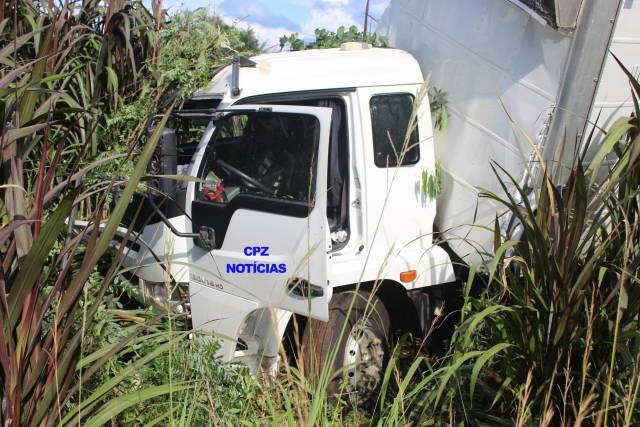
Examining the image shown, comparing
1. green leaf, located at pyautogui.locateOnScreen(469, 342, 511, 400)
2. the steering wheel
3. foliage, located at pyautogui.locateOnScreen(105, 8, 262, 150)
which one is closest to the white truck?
the steering wheel

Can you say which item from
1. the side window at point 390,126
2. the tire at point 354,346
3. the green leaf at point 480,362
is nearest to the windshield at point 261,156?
the side window at point 390,126

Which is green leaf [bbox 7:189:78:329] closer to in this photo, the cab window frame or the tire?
the cab window frame

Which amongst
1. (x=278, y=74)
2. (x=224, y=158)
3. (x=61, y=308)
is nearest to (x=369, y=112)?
(x=278, y=74)

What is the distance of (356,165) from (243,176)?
717 mm

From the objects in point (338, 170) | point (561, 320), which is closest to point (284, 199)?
point (338, 170)

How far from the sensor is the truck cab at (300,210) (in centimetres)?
355

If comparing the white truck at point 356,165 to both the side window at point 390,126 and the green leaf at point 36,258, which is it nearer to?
the side window at point 390,126

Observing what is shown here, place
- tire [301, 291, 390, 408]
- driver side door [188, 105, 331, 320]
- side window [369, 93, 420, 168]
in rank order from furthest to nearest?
side window [369, 93, 420, 168] < tire [301, 291, 390, 408] < driver side door [188, 105, 331, 320]

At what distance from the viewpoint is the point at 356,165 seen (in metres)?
4.13

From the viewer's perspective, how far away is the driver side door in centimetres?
349

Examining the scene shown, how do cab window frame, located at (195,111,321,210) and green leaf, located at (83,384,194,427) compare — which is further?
cab window frame, located at (195,111,321,210)

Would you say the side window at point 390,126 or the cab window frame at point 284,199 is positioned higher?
the side window at point 390,126

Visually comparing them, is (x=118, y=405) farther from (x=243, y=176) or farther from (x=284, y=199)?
Result: (x=243, y=176)

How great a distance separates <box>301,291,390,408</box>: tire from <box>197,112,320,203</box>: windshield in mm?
768
